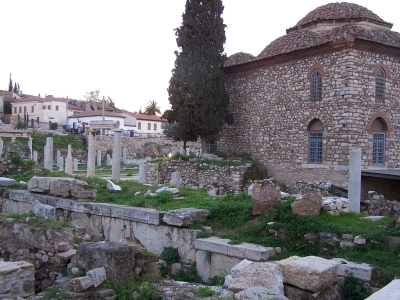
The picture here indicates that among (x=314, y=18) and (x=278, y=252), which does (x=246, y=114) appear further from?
(x=278, y=252)

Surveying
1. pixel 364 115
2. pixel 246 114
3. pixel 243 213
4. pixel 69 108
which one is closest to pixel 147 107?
pixel 69 108

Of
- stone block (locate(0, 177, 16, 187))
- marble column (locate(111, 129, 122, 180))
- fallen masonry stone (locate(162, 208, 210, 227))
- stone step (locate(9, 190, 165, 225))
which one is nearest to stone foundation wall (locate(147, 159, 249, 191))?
marble column (locate(111, 129, 122, 180))

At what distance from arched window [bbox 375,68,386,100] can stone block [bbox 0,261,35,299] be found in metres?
14.9

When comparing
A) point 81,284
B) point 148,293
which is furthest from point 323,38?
point 81,284

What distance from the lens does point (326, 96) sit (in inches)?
645

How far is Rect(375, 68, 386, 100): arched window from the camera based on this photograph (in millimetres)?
16422

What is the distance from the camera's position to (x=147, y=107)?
256ft

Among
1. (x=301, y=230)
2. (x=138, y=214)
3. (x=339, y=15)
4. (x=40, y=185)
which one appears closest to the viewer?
(x=301, y=230)

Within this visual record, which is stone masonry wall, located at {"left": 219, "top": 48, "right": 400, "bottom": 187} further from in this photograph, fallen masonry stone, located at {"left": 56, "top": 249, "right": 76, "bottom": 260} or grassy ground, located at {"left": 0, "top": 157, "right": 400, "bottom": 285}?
fallen masonry stone, located at {"left": 56, "top": 249, "right": 76, "bottom": 260}

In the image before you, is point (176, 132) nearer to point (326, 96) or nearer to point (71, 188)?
point (326, 96)

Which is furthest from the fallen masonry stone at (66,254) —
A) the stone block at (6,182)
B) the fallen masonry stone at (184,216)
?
the stone block at (6,182)

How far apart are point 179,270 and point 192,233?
2.45ft

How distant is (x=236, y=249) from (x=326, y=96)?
11211 millimetres

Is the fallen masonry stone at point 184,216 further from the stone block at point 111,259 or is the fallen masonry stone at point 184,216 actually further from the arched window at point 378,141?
the arched window at point 378,141
